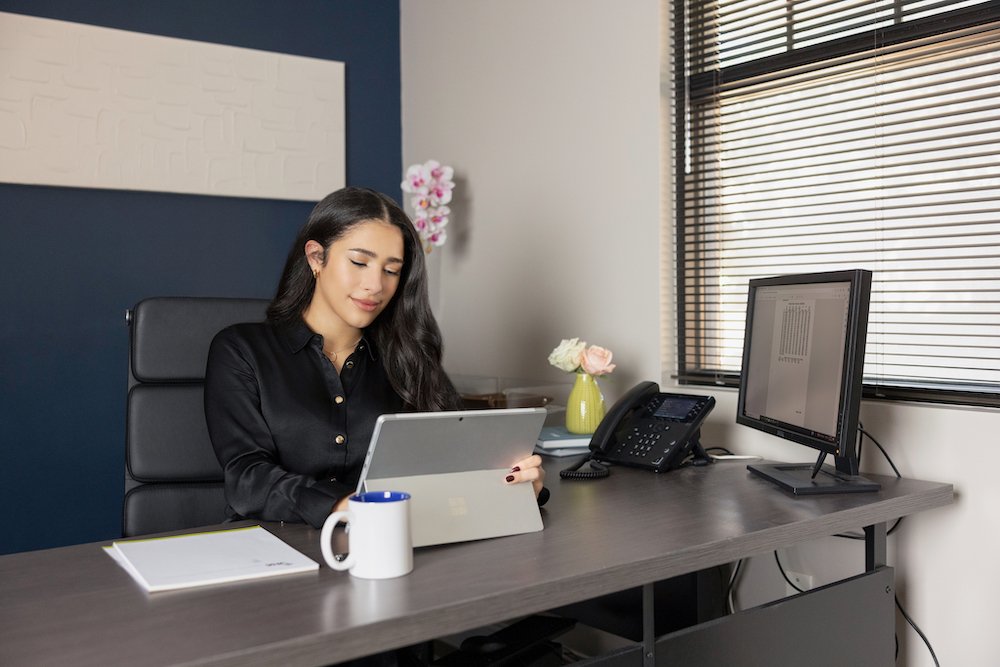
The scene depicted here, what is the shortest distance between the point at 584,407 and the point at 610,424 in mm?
217

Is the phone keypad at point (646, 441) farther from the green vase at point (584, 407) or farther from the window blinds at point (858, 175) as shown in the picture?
the window blinds at point (858, 175)

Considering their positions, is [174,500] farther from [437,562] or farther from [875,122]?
[875,122]

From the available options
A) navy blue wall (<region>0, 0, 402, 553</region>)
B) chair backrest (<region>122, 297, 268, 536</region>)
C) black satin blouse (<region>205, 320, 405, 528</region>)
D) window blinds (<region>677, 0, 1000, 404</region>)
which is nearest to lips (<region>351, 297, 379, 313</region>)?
black satin blouse (<region>205, 320, 405, 528</region>)

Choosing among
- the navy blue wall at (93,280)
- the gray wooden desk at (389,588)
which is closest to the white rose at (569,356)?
the gray wooden desk at (389,588)

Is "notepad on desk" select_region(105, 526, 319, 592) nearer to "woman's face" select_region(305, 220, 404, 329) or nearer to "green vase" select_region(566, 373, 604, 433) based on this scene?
"woman's face" select_region(305, 220, 404, 329)

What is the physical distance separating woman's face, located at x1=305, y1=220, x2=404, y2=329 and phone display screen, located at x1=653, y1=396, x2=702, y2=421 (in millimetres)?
679

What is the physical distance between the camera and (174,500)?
187 cm

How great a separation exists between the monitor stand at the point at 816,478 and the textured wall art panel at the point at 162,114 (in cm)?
203

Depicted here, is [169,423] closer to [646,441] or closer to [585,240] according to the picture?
[646,441]

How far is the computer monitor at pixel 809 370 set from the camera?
159 cm

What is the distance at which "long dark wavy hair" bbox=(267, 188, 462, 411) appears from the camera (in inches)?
73.2

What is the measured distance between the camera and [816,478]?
173 cm

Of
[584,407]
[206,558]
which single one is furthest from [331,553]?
[584,407]

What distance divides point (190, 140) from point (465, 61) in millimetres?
976
